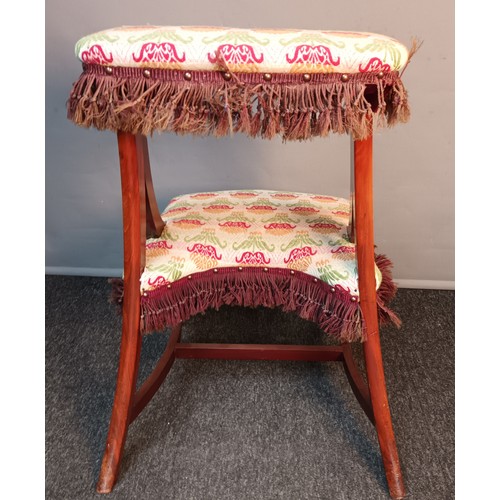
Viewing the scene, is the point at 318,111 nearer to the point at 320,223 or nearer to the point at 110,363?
the point at 320,223

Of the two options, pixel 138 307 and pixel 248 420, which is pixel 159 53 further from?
pixel 248 420

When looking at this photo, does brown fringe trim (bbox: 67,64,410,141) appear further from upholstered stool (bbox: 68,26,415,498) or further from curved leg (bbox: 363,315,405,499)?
curved leg (bbox: 363,315,405,499)

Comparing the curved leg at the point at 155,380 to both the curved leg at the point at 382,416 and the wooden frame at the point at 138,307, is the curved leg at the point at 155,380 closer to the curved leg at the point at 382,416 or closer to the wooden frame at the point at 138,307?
the wooden frame at the point at 138,307

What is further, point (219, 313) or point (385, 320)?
point (219, 313)

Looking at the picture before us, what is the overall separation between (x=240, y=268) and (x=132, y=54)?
446mm

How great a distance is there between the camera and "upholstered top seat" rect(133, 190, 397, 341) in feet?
3.32

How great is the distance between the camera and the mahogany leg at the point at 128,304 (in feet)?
3.07

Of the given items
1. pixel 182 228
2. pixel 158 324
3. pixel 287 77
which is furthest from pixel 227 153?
pixel 287 77

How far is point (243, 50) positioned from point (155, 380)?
75cm

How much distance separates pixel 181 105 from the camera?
81 cm

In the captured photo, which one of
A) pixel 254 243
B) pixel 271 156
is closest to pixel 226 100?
pixel 254 243

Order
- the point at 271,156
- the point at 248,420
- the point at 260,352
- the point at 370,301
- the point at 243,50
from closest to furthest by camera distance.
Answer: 1. the point at 243,50
2. the point at 370,301
3. the point at 248,420
4. the point at 260,352
5. the point at 271,156

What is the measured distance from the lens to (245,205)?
48.8 inches

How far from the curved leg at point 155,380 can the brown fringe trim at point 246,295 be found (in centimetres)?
20
